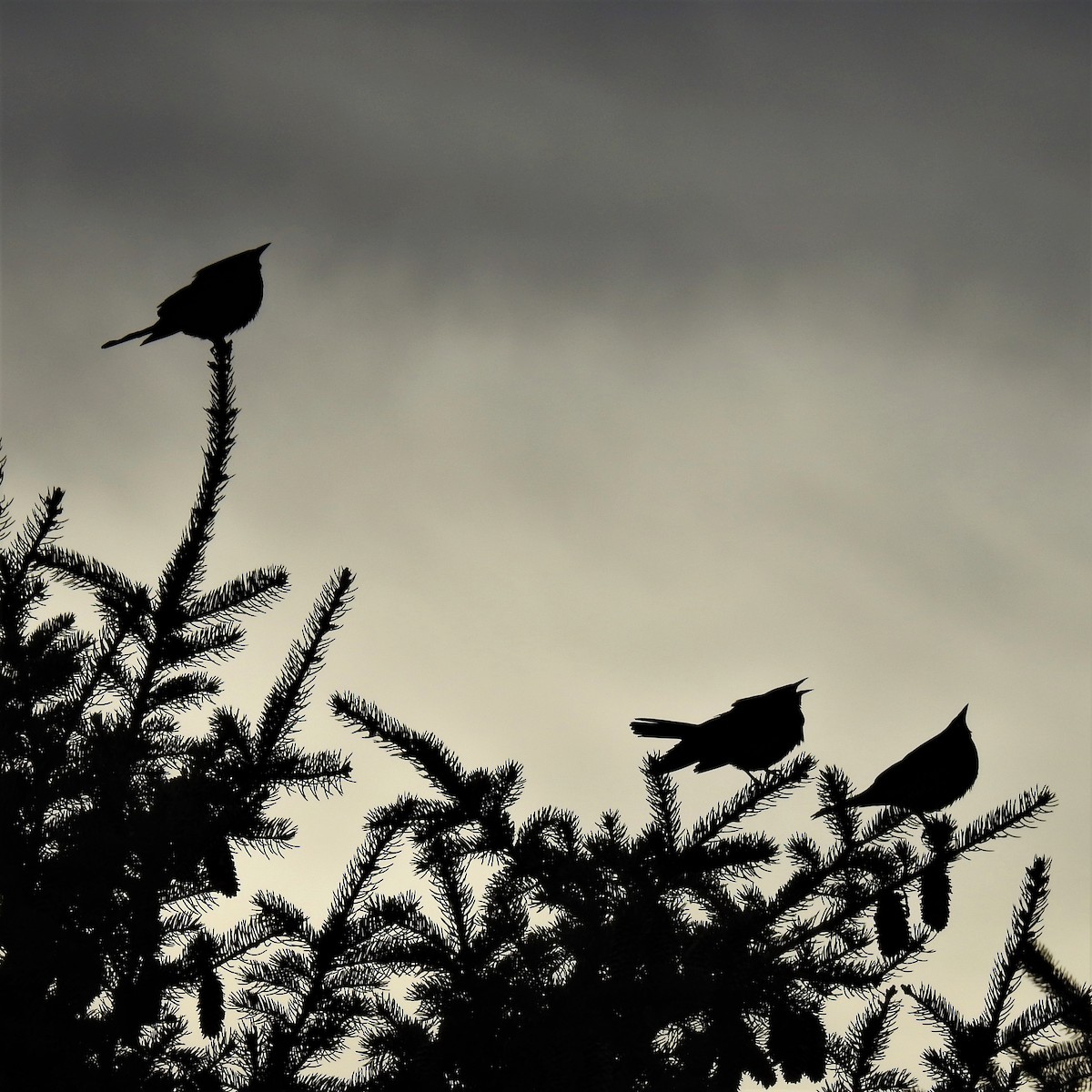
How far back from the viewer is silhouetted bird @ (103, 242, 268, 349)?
5473mm

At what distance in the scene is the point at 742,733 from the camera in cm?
493

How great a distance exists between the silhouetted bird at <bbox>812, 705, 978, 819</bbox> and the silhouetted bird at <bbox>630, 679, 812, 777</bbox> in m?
0.58

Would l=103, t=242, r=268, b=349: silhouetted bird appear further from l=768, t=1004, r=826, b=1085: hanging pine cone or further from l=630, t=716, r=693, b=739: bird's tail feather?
l=768, t=1004, r=826, b=1085: hanging pine cone

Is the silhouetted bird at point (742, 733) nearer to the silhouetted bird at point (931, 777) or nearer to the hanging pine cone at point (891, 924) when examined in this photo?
the silhouetted bird at point (931, 777)

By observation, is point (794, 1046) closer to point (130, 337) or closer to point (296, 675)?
point (296, 675)

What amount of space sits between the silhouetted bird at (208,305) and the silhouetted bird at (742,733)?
3.18 m

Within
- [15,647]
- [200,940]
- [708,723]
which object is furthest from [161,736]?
[708,723]

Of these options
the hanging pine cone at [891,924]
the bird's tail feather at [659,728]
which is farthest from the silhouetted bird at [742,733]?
the hanging pine cone at [891,924]

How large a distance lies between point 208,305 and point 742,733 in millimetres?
3662

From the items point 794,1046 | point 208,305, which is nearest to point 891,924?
point 794,1046

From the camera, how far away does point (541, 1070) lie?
2707 mm

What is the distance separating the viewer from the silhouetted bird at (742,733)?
4.72 m

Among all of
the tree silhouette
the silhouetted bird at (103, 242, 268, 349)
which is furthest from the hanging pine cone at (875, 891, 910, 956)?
the silhouetted bird at (103, 242, 268, 349)

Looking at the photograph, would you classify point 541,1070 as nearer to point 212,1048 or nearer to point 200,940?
point 200,940
